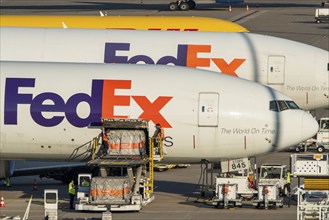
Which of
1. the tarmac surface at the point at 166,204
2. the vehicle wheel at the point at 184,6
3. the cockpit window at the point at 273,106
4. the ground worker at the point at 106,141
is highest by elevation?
the vehicle wheel at the point at 184,6

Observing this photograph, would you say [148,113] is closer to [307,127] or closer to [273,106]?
[273,106]

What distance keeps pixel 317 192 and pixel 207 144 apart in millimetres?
5210

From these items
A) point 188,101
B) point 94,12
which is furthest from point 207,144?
point 94,12

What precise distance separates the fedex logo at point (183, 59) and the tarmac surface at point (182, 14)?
200 inches

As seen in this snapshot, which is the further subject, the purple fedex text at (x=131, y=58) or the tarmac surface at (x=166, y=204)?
the purple fedex text at (x=131, y=58)

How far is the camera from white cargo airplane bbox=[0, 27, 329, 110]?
53844 mm

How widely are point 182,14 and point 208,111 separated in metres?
75.8

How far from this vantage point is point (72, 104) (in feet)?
142

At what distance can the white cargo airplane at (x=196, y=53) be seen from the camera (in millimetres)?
53844

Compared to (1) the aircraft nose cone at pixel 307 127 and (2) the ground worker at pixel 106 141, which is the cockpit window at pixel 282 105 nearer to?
(1) the aircraft nose cone at pixel 307 127

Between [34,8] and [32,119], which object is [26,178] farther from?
[34,8]

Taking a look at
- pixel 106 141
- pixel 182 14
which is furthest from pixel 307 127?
pixel 182 14

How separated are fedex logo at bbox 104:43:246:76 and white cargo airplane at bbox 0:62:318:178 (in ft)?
32.8

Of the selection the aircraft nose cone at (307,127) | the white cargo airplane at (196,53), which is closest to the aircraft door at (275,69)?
the white cargo airplane at (196,53)
